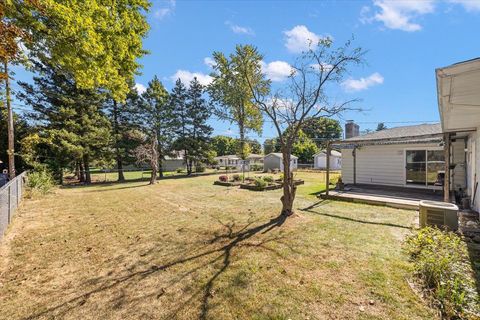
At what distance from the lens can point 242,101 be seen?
26.1 feet

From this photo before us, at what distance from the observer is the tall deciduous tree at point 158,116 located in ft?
79.2

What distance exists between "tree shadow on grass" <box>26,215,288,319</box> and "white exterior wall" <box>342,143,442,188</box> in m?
9.64

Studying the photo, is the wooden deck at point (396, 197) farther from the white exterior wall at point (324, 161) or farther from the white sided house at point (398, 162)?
the white exterior wall at point (324, 161)

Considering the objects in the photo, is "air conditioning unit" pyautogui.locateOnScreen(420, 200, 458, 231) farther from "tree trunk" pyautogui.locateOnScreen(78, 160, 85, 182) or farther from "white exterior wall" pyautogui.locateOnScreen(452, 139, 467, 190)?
"tree trunk" pyautogui.locateOnScreen(78, 160, 85, 182)

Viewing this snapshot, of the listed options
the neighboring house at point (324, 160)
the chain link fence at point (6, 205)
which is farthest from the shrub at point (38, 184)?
the neighboring house at point (324, 160)

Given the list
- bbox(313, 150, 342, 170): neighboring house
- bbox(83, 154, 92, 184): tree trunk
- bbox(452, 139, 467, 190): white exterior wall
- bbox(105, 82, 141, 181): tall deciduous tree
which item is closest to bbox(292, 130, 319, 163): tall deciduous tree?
bbox(313, 150, 342, 170): neighboring house

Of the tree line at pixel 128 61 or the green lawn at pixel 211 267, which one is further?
the tree line at pixel 128 61

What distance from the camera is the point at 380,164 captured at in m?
12.8

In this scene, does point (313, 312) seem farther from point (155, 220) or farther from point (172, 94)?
point (172, 94)

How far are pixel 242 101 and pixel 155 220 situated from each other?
4.92 metres

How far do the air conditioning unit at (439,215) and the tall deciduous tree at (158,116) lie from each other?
880 inches

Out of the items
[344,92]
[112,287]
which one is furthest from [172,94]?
[112,287]

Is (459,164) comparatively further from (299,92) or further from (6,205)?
(6,205)

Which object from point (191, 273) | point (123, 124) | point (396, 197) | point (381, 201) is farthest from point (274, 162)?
point (191, 273)
